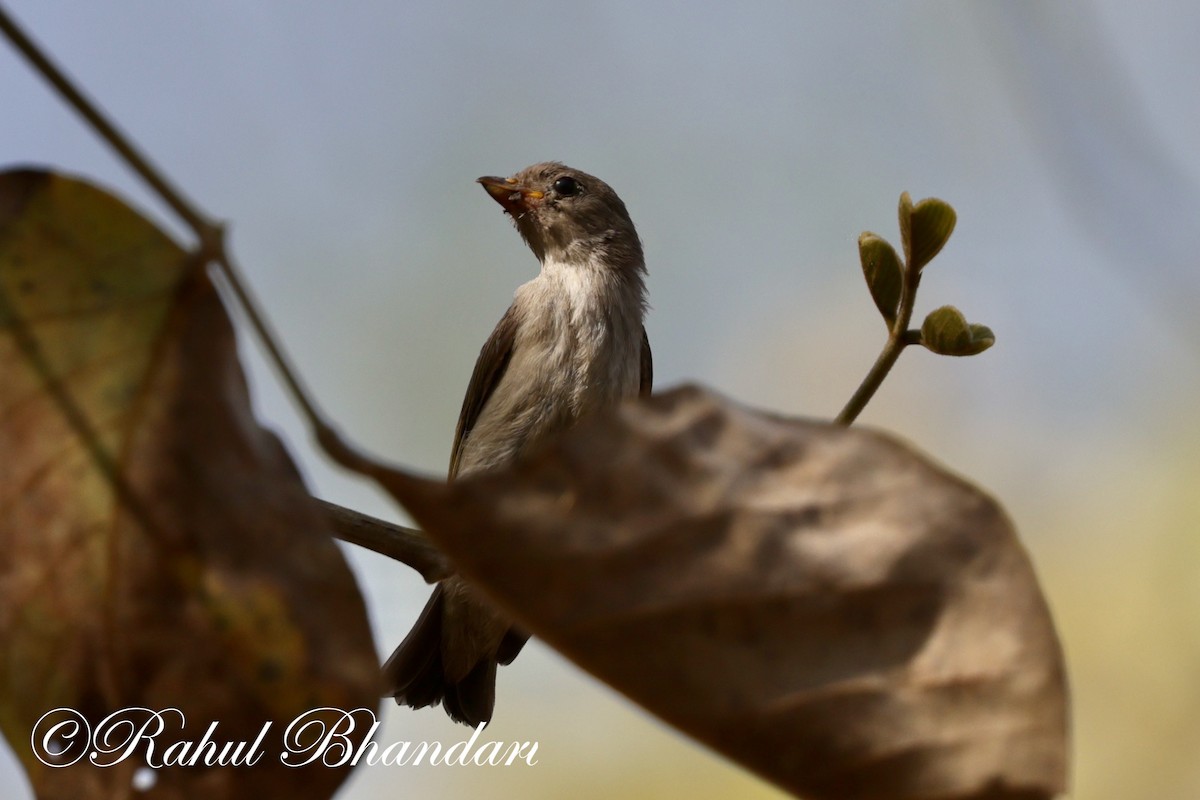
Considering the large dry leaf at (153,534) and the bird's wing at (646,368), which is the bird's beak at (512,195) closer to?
the bird's wing at (646,368)

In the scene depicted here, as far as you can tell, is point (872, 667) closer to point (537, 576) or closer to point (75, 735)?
point (537, 576)

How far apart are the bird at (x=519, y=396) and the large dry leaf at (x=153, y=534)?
2514 mm

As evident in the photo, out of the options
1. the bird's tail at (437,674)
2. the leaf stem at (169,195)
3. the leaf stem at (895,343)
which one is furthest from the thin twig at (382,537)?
the bird's tail at (437,674)

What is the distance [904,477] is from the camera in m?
0.80

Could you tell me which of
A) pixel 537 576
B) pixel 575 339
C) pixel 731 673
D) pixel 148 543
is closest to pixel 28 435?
pixel 148 543

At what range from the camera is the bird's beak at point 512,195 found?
15.3 ft

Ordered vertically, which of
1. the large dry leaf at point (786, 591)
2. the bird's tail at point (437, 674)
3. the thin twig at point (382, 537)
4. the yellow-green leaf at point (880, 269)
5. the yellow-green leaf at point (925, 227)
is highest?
the yellow-green leaf at point (925, 227)

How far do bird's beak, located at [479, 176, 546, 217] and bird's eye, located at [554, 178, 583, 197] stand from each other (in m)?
0.07

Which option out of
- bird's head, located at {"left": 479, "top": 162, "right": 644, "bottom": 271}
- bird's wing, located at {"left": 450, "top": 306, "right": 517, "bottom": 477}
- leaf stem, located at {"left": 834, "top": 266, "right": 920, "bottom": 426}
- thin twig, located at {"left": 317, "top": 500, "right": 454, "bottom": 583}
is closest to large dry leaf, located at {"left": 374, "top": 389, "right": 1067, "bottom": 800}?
leaf stem, located at {"left": 834, "top": 266, "right": 920, "bottom": 426}

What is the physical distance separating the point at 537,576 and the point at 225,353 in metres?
0.28

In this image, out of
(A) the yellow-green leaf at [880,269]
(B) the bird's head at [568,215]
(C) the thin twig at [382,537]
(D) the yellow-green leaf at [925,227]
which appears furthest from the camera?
(B) the bird's head at [568,215]

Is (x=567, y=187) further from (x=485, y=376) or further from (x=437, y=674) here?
(x=437, y=674)

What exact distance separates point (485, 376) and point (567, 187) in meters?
1.01

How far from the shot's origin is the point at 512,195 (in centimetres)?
470
